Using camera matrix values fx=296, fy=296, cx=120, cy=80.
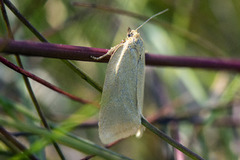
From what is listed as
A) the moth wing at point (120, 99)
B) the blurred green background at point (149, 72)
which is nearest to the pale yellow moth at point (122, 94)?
the moth wing at point (120, 99)

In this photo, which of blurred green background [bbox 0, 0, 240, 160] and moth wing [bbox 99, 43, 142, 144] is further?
blurred green background [bbox 0, 0, 240, 160]

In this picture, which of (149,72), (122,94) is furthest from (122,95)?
(149,72)

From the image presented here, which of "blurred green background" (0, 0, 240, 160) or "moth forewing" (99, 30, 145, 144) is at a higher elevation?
"blurred green background" (0, 0, 240, 160)

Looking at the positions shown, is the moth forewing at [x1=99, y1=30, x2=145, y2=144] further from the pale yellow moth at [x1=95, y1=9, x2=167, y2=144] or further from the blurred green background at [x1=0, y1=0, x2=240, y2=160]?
the blurred green background at [x1=0, y1=0, x2=240, y2=160]

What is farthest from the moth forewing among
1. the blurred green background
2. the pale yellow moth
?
the blurred green background

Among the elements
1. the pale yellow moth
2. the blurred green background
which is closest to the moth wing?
the pale yellow moth

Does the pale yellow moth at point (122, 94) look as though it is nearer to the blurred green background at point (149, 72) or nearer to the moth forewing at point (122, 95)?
the moth forewing at point (122, 95)

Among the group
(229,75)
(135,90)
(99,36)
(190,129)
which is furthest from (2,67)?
(229,75)
